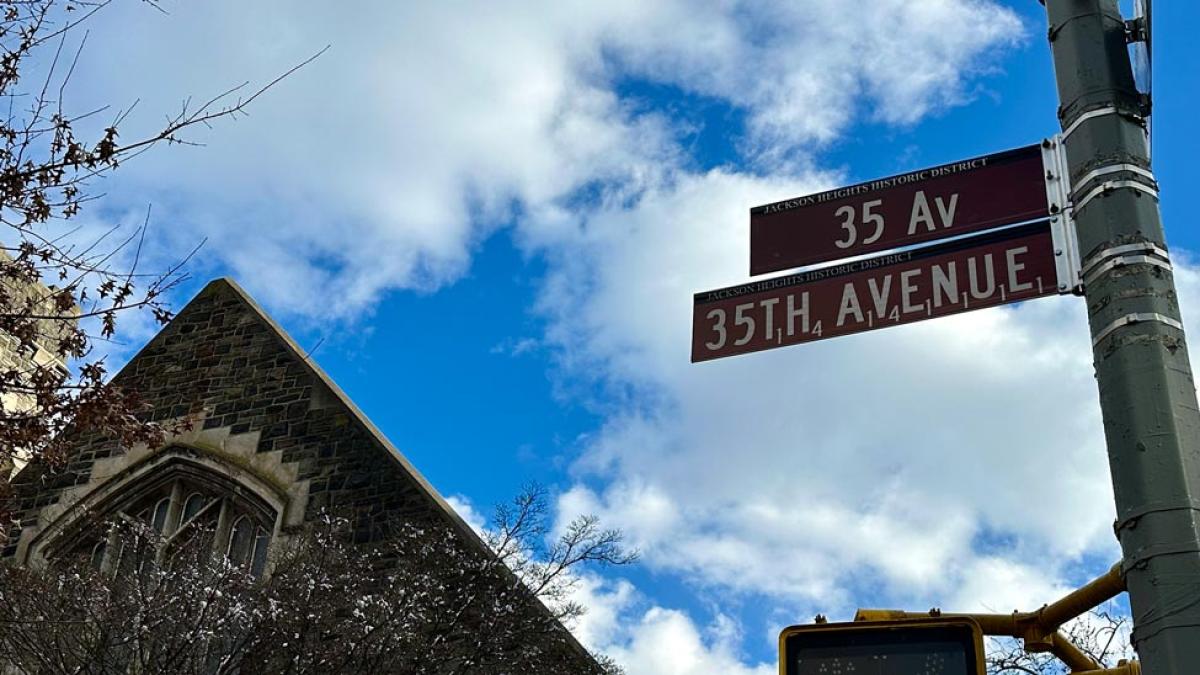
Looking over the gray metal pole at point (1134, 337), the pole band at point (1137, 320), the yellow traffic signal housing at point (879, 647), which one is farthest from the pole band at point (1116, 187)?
the yellow traffic signal housing at point (879, 647)

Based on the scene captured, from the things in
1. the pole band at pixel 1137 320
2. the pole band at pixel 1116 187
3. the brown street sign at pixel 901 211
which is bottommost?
the pole band at pixel 1137 320

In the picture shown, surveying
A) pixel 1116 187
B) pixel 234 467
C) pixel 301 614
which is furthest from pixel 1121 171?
pixel 234 467

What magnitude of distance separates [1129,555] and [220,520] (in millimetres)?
13890

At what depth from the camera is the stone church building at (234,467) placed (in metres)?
15.5

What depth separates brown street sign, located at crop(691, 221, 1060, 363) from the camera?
4.86 m

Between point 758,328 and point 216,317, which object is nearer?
point 758,328

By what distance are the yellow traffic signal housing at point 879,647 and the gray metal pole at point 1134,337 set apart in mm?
1582

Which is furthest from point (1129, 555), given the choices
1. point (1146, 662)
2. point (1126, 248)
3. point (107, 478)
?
point (107, 478)

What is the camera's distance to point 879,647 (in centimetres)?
535

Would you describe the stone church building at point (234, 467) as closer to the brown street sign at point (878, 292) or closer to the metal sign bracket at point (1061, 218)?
the brown street sign at point (878, 292)

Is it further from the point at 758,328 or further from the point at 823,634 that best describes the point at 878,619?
the point at 758,328

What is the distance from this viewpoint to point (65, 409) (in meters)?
9.63

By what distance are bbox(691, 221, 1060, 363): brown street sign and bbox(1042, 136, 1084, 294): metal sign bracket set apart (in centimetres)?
5

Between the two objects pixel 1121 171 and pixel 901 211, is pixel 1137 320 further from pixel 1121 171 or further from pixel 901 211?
pixel 901 211
